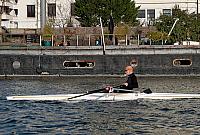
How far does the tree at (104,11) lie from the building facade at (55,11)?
8310 mm

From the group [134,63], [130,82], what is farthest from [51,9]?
[130,82]

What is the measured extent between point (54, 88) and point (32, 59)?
371 inches

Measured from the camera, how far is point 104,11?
→ 7531 centimetres

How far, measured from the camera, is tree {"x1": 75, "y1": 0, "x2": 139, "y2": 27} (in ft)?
246

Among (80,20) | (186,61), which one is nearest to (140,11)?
(80,20)

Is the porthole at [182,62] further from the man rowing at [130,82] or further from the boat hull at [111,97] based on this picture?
the man rowing at [130,82]

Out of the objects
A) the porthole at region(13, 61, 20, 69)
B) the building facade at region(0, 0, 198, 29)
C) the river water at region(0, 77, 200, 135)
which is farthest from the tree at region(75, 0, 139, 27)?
the river water at region(0, 77, 200, 135)

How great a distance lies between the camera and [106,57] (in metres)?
50.3

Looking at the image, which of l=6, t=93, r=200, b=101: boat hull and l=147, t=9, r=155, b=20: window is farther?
l=147, t=9, r=155, b=20: window

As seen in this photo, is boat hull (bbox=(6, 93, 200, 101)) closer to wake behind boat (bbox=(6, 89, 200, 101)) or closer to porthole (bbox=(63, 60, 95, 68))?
wake behind boat (bbox=(6, 89, 200, 101))

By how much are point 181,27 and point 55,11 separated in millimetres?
36251

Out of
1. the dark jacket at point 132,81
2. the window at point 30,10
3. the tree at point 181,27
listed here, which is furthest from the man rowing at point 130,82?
the window at point 30,10

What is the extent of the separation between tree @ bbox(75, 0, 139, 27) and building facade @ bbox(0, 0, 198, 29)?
327 inches

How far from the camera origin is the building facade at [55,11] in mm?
87500
